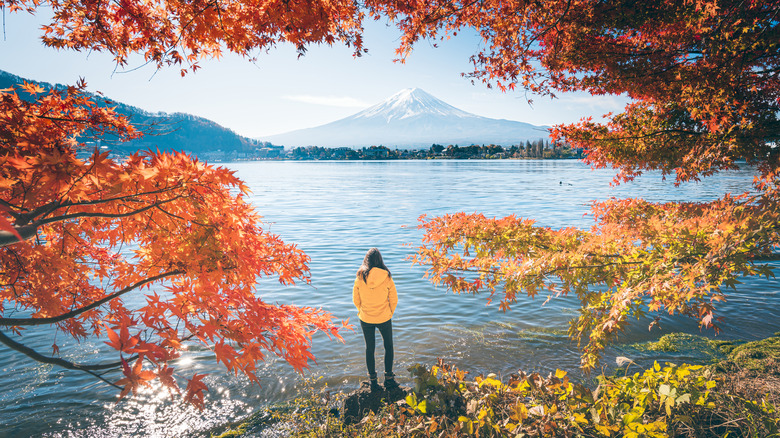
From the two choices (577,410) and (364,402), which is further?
(364,402)

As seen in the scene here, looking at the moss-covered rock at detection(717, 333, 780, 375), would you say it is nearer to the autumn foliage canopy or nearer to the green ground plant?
the green ground plant

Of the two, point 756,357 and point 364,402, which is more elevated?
point 364,402

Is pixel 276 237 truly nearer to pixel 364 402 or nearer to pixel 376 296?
pixel 376 296

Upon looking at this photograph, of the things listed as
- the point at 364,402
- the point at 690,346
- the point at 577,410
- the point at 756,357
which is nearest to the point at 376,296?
the point at 364,402

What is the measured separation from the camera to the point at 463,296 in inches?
460

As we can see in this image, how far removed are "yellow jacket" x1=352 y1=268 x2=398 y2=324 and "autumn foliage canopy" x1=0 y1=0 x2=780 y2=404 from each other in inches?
40.1

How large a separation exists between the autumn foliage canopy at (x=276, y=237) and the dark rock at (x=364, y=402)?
1.64m

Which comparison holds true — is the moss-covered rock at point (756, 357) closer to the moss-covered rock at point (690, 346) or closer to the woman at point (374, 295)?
the moss-covered rock at point (690, 346)

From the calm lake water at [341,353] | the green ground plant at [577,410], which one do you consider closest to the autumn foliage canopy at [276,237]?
the green ground plant at [577,410]

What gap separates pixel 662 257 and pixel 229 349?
4.86m

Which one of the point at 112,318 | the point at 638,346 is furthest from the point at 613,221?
the point at 112,318

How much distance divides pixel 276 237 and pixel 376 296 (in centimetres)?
178

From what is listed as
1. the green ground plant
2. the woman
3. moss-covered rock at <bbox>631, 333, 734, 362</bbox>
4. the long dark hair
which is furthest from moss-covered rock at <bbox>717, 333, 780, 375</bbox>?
the long dark hair

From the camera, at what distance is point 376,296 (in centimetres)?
552
